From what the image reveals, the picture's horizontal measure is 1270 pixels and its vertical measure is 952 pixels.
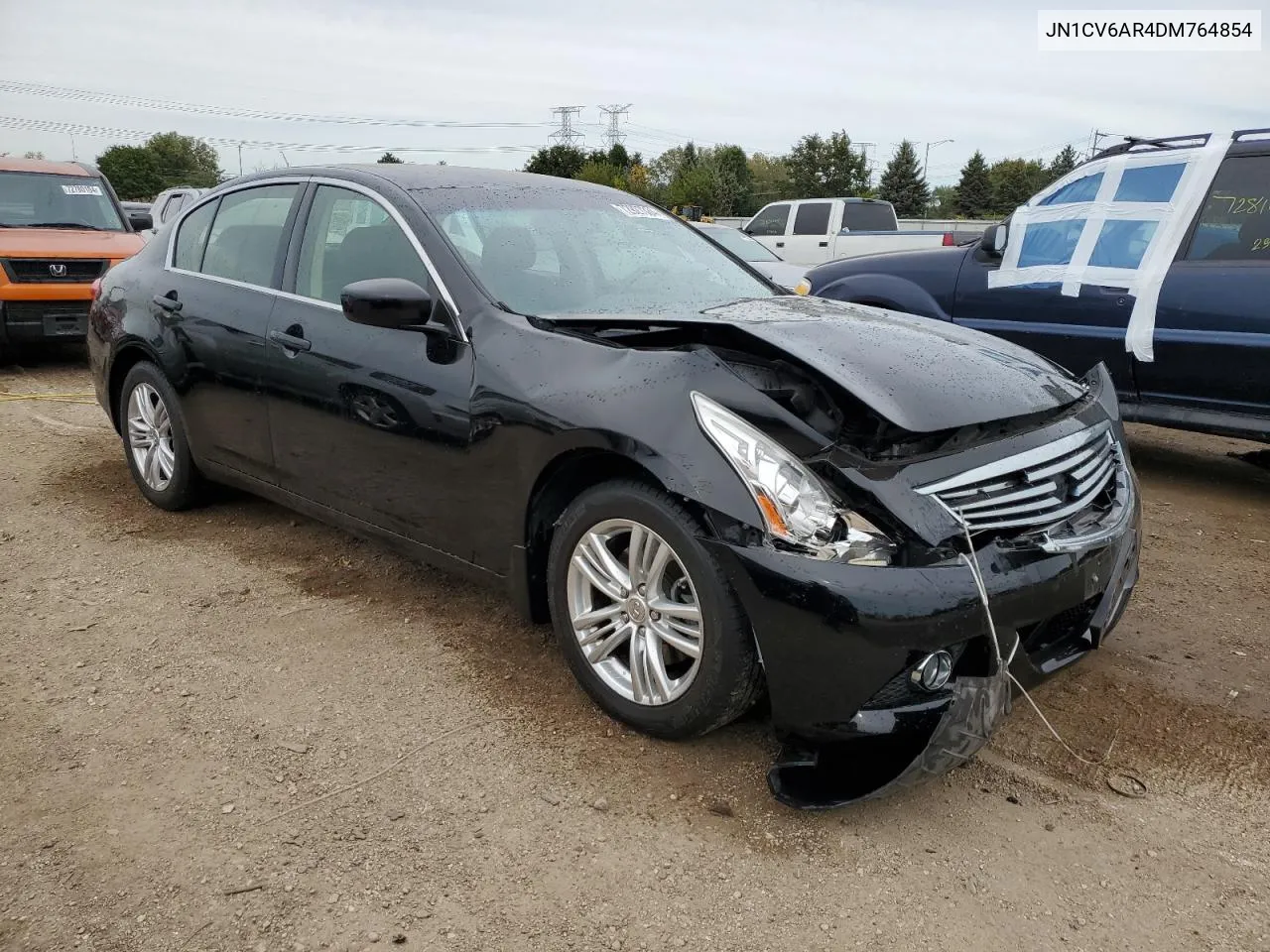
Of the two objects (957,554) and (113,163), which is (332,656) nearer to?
(957,554)

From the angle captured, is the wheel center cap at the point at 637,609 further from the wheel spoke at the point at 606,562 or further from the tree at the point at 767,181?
the tree at the point at 767,181

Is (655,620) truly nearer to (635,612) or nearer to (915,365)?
(635,612)

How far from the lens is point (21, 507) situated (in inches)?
199

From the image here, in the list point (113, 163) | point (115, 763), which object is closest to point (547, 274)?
point (115, 763)

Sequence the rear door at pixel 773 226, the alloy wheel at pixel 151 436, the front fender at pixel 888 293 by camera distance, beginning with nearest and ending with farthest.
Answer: the alloy wheel at pixel 151 436
the front fender at pixel 888 293
the rear door at pixel 773 226

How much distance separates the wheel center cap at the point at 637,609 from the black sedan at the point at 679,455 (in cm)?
2

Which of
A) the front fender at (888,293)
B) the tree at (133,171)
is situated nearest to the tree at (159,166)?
the tree at (133,171)

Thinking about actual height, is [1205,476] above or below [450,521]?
below

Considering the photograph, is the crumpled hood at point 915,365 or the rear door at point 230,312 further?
the rear door at point 230,312

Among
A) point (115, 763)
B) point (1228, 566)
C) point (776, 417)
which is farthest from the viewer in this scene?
point (1228, 566)

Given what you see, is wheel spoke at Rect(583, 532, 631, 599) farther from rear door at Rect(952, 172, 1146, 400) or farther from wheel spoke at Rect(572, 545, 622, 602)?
rear door at Rect(952, 172, 1146, 400)

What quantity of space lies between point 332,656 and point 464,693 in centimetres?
56

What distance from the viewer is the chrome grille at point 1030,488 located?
8.35ft

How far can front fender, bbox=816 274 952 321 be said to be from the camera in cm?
668
